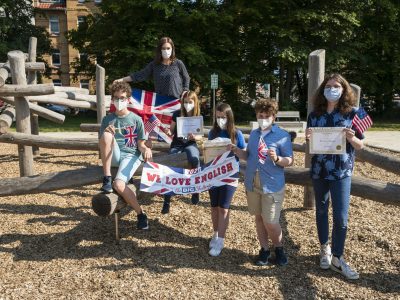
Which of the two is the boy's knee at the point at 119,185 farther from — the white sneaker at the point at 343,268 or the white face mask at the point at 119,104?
the white sneaker at the point at 343,268

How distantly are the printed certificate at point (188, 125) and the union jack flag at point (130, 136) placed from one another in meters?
0.57

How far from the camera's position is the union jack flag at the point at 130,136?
4.61m

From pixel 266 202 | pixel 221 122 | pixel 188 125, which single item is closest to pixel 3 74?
Result: pixel 188 125

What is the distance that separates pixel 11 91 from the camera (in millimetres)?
6105

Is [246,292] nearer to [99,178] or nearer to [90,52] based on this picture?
[99,178]

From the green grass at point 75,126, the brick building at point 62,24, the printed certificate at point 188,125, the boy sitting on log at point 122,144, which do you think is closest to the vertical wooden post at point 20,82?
the boy sitting on log at point 122,144

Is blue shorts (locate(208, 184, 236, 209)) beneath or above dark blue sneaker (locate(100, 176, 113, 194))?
beneath

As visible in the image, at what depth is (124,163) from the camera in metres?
4.55

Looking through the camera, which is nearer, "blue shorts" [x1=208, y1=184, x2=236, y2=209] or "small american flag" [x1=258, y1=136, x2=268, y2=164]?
"small american flag" [x1=258, y1=136, x2=268, y2=164]

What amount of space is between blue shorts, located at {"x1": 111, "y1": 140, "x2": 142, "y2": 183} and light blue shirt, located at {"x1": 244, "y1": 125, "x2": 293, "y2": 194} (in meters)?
1.31

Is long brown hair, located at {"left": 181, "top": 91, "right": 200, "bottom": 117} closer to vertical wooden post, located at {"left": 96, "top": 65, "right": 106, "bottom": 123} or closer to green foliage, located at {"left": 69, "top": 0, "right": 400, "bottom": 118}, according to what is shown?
vertical wooden post, located at {"left": 96, "top": 65, "right": 106, "bottom": 123}

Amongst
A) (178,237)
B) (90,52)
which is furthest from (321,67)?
(90,52)

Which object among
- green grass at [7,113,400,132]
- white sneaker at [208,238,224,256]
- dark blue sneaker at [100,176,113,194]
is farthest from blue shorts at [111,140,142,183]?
green grass at [7,113,400,132]

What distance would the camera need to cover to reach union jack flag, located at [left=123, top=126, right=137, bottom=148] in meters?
4.61
